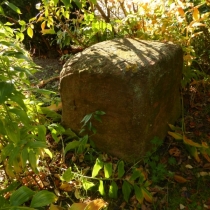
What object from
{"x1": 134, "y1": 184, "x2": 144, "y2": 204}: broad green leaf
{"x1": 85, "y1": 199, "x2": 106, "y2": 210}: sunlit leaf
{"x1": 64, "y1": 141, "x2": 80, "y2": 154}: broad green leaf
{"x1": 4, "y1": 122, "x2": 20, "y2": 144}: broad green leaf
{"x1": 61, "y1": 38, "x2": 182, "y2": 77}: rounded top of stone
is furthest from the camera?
{"x1": 64, "y1": 141, "x2": 80, "y2": 154}: broad green leaf

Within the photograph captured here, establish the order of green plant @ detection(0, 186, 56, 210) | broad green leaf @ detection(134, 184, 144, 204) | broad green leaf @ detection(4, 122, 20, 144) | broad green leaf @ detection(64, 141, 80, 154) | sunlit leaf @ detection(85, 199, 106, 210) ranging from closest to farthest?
green plant @ detection(0, 186, 56, 210), broad green leaf @ detection(4, 122, 20, 144), sunlit leaf @ detection(85, 199, 106, 210), broad green leaf @ detection(134, 184, 144, 204), broad green leaf @ detection(64, 141, 80, 154)

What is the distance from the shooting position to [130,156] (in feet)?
8.66

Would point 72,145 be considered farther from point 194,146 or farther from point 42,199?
point 42,199

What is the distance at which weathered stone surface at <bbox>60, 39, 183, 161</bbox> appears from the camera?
2373 millimetres

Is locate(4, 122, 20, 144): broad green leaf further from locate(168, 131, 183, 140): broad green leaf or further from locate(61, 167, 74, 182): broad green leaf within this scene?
locate(168, 131, 183, 140): broad green leaf

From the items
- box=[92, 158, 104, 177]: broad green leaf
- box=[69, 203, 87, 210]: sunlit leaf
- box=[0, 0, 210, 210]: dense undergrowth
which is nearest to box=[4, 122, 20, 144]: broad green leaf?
box=[0, 0, 210, 210]: dense undergrowth

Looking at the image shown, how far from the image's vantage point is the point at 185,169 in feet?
8.66

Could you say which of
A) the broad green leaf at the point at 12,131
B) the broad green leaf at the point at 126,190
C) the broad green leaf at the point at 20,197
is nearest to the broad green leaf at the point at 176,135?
the broad green leaf at the point at 126,190

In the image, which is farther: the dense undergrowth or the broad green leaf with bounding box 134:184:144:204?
the broad green leaf with bounding box 134:184:144:204

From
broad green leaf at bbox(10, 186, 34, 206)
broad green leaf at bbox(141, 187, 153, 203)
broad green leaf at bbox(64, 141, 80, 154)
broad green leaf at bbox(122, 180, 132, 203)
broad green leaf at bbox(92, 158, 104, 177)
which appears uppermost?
broad green leaf at bbox(10, 186, 34, 206)

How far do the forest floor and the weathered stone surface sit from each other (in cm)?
19

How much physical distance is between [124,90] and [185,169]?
3.04ft

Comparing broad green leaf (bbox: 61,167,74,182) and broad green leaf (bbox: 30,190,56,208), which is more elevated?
broad green leaf (bbox: 30,190,56,208)

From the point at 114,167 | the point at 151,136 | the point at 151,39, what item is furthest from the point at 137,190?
the point at 151,39
